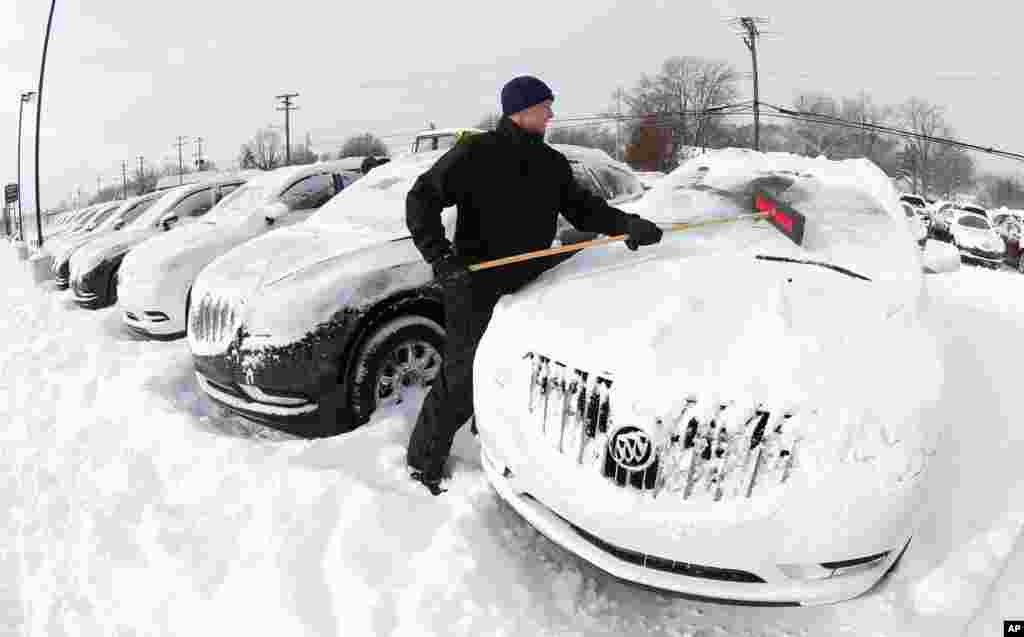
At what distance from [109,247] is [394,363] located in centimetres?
640

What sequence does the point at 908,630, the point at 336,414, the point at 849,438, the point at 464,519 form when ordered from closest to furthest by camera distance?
the point at 849,438 → the point at 908,630 → the point at 464,519 → the point at 336,414

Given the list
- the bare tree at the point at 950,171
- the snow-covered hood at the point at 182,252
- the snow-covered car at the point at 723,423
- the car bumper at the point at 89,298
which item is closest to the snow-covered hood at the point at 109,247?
the car bumper at the point at 89,298

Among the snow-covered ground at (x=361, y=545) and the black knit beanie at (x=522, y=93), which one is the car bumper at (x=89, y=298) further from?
the black knit beanie at (x=522, y=93)

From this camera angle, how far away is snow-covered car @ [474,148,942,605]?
1862mm

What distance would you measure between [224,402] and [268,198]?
3749 millimetres

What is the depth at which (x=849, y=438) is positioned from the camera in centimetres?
186

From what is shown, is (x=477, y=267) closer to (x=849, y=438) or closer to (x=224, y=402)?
(x=849, y=438)

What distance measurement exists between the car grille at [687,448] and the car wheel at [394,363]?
147 centimetres

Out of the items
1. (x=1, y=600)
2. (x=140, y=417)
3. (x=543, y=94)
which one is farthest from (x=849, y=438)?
(x=140, y=417)

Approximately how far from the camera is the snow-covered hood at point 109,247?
314 inches

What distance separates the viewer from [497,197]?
9.24 ft

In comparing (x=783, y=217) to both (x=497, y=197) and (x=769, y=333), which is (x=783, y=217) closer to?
(x=769, y=333)

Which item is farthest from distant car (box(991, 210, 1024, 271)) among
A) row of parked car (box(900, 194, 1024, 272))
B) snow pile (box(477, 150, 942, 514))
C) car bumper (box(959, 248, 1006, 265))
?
snow pile (box(477, 150, 942, 514))

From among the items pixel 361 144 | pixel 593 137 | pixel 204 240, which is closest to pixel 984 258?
pixel 204 240
